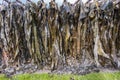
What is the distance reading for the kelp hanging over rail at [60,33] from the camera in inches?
461

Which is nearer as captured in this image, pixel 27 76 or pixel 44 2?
pixel 27 76

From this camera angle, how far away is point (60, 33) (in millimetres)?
12148

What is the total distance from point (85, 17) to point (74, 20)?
1.19ft

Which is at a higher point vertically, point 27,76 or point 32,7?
point 32,7

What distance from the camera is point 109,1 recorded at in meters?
11.7

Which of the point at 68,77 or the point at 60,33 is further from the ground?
the point at 60,33

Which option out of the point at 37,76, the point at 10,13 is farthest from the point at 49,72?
the point at 10,13

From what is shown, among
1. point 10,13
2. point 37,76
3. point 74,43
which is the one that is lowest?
point 37,76

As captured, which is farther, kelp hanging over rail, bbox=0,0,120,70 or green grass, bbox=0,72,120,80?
kelp hanging over rail, bbox=0,0,120,70

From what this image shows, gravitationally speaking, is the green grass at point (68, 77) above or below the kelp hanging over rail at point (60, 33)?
below

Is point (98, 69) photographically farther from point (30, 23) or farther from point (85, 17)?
point (30, 23)

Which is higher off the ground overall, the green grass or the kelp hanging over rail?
the kelp hanging over rail

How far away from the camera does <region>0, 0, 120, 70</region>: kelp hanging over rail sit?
11711 millimetres

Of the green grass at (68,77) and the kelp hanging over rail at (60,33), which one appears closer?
the green grass at (68,77)
